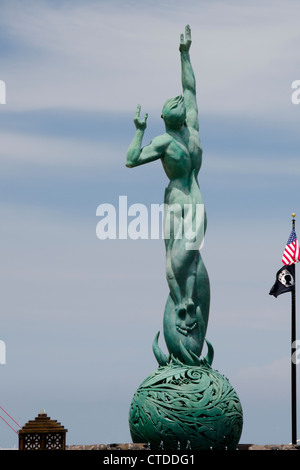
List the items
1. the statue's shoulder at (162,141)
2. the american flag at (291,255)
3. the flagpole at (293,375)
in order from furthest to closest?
1. the american flag at (291,255)
2. the flagpole at (293,375)
3. the statue's shoulder at (162,141)

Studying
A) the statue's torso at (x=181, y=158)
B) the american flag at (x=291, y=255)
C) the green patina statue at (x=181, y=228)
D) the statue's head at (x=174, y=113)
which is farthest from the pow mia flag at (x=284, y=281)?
the statue's head at (x=174, y=113)

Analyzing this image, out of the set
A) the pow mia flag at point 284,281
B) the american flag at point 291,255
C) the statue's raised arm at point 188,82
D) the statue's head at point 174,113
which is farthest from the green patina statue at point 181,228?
the american flag at point 291,255

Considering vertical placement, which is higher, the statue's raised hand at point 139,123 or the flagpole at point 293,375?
the statue's raised hand at point 139,123

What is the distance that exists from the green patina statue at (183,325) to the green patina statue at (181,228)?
0.07 feet

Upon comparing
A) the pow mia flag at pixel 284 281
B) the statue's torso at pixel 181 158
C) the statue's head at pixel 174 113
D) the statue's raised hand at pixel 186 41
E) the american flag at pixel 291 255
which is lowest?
the pow mia flag at pixel 284 281

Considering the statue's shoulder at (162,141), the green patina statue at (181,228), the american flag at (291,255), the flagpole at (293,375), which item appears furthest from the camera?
the american flag at (291,255)

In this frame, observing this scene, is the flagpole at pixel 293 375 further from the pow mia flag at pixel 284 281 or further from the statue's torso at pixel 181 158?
the statue's torso at pixel 181 158

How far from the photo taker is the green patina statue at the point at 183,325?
1101 inches

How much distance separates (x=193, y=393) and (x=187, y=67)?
7352 millimetres

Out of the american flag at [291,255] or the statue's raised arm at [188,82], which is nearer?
the statue's raised arm at [188,82]

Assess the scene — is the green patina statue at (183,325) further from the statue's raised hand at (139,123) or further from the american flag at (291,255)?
the american flag at (291,255)
